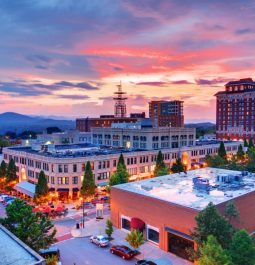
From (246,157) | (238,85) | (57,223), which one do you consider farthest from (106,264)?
(238,85)

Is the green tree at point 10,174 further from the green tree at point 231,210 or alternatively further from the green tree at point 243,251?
the green tree at point 243,251

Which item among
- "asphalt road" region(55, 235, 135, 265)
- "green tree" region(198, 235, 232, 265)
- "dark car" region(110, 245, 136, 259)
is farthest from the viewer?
"dark car" region(110, 245, 136, 259)

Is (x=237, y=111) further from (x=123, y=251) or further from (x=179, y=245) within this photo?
(x=123, y=251)

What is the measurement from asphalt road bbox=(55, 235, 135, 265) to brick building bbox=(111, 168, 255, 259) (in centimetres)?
626

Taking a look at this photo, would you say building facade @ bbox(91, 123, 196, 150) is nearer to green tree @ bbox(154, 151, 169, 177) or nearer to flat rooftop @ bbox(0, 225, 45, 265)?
green tree @ bbox(154, 151, 169, 177)

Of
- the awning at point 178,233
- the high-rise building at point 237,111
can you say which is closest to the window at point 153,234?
the awning at point 178,233

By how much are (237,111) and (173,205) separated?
142m

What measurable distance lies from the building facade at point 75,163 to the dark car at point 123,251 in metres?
29.9

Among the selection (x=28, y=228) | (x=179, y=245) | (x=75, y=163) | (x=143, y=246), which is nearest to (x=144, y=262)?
(x=179, y=245)

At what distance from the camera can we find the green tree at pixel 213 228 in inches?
1262

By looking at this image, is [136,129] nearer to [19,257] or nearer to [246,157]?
[246,157]

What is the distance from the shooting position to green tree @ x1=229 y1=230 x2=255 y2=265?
1146 inches

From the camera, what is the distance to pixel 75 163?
68562 millimetres

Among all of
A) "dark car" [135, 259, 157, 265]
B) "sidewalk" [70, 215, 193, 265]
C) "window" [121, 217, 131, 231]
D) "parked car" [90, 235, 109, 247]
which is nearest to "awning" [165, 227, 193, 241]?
"sidewalk" [70, 215, 193, 265]
